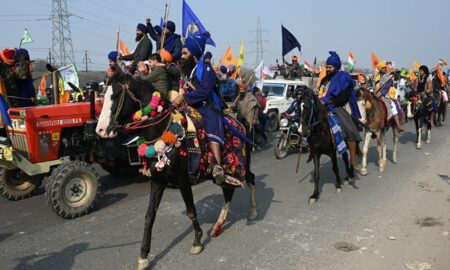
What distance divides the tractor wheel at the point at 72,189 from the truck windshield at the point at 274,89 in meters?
11.5

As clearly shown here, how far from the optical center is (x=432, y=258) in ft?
15.6

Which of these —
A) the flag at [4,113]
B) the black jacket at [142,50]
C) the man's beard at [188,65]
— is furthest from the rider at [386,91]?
the flag at [4,113]

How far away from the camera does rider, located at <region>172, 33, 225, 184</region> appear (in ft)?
16.5

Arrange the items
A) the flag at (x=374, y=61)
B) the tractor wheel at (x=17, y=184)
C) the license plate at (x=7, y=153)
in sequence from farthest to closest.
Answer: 1. the flag at (x=374, y=61)
2. the tractor wheel at (x=17, y=184)
3. the license plate at (x=7, y=153)

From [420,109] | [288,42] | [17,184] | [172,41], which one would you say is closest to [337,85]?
[172,41]

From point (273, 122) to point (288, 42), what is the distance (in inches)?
146

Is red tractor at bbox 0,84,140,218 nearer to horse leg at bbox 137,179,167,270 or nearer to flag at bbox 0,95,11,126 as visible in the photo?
flag at bbox 0,95,11,126

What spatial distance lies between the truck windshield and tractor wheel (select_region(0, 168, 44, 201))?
37.3 ft

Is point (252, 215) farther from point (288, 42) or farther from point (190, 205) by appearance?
point (288, 42)

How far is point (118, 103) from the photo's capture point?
4.18 meters

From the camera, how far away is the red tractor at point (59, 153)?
6.27 m

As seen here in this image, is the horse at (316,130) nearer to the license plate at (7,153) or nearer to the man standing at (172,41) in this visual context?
the man standing at (172,41)

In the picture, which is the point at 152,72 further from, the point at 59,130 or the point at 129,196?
the point at 129,196

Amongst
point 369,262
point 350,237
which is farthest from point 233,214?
point 369,262
